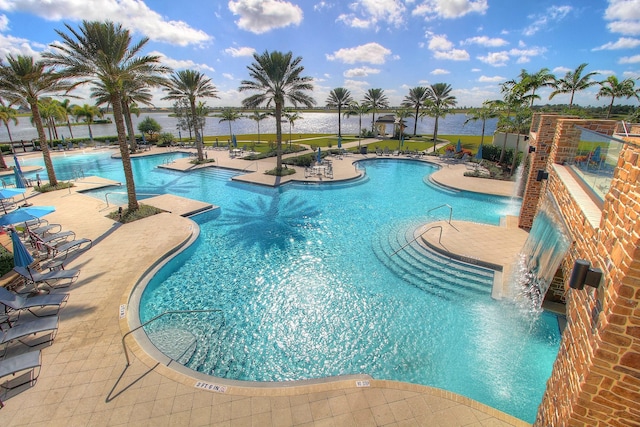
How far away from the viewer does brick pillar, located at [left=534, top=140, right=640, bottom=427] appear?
3443 mm

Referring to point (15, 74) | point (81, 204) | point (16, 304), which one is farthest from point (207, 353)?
point (15, 74)

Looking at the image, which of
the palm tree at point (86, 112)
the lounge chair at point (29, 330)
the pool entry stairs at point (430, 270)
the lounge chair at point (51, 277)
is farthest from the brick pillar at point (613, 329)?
the palm tree at point (86, 112)

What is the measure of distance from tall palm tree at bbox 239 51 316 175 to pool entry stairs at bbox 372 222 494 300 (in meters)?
15.9

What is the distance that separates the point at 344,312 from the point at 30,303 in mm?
9574

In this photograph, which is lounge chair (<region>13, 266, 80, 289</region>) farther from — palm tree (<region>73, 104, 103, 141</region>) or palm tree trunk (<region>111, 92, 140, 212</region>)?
palm tree (<region>73, 104, 103, 141</region>)

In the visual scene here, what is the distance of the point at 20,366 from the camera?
6.88 meters

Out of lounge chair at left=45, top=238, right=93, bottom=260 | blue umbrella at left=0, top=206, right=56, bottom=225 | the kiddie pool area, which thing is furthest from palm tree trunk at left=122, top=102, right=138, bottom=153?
lounge chair at left=45, top=238, right=93, bottom=260

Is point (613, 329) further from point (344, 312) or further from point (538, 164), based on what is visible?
point (538, 164)

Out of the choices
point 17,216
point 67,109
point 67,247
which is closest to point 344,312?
point 67,247

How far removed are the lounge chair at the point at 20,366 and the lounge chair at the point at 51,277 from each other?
4086mm

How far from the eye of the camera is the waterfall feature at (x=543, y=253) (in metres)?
7.95

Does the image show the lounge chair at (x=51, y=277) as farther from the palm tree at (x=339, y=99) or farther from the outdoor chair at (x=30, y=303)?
the palm tree at (x=339, y=99)

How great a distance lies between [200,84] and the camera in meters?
29.8

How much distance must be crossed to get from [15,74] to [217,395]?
2444 cm
